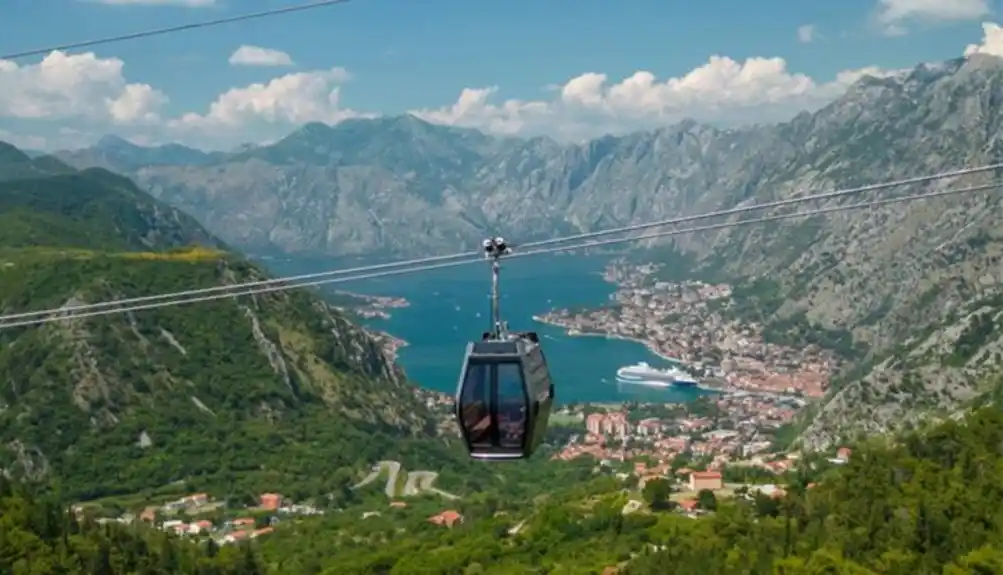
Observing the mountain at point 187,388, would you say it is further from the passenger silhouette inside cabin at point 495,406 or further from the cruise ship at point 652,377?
the passenger silhouette inside cabin at point 495,406

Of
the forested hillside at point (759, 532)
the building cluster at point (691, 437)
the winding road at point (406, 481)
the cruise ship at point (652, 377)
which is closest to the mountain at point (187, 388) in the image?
the winding road at point (406, 481)

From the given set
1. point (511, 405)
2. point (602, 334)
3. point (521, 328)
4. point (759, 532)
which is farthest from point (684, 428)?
point (511, 405)

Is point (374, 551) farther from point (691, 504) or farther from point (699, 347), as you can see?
point (699, 347)

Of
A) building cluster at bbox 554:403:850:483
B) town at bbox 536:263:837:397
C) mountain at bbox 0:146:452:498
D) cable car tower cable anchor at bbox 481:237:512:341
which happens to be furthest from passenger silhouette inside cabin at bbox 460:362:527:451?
town at bbox 536:263:837:397

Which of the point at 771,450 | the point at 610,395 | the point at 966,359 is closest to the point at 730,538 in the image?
the point at 771,450

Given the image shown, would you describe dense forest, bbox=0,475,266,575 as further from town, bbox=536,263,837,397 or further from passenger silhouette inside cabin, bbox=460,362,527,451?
town, bbox=536,263,837,397

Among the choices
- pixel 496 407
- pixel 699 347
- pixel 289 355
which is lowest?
pixel 699 347

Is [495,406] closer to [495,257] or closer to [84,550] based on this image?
[495,257]
